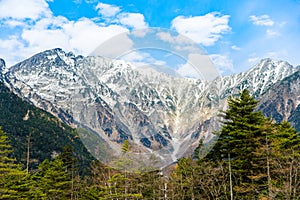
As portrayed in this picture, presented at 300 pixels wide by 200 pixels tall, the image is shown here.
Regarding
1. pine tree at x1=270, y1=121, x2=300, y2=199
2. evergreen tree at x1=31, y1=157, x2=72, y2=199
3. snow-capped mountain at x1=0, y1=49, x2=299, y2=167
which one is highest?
snow-capped mountain at x1=0, y1=49, x2=299, y2=167

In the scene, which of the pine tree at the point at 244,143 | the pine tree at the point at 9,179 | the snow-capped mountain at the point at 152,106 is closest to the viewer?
the snow-capped mountain at the point at 152,106

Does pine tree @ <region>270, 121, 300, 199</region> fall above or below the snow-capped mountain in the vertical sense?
below

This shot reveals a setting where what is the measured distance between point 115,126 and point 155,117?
1300 millimetres

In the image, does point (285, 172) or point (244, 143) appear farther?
point (244, 143)

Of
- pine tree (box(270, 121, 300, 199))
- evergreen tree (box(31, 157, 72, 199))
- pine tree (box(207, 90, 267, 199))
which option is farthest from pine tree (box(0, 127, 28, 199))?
pine tree (box(270, 121, 300, 199))

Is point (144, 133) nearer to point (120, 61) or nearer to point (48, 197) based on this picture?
point (120, 61)

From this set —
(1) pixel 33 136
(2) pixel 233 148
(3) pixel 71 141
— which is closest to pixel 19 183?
(2) pixel 233 148

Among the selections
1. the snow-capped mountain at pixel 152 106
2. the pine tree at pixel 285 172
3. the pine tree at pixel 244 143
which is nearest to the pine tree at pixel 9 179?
the pine tree at pixel 244 143

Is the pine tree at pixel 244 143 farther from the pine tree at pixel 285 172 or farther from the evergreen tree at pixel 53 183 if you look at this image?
the evergreen tree at pixel 53 183

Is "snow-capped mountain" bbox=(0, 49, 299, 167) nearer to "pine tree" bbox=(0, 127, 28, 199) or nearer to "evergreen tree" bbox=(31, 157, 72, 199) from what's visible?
"pine tree" bbox=(0, 127, 28, 199)

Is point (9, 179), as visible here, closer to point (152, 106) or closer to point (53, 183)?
point (53, 183)

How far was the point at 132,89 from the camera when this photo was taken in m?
10.3

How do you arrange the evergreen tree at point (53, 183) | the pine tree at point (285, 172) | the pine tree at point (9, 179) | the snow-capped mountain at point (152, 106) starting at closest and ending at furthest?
1. the snow-capped mountain at point (152, 106)
2. the pine tree at point (285, 172)
3. the pine tree at point (9, 179)
4. the evergreen tree at point (53, 183)

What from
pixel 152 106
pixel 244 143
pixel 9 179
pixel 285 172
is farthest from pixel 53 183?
pixel 152 106
